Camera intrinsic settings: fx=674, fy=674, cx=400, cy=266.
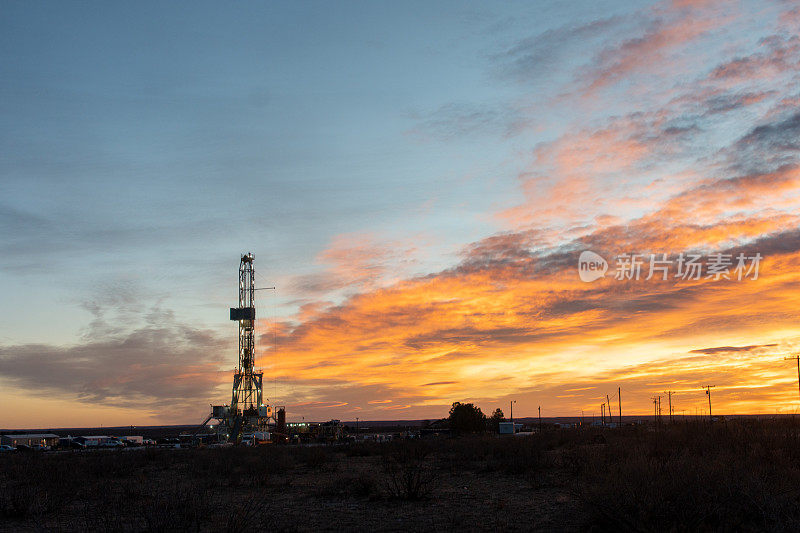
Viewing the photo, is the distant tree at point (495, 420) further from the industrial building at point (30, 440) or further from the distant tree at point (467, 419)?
the industrial building at point (30, 440)

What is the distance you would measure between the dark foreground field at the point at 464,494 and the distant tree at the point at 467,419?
2578 inches

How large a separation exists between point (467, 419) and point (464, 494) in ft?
261

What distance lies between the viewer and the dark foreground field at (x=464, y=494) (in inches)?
446

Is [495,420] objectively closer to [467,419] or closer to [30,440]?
[467,419]

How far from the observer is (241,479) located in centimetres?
2588

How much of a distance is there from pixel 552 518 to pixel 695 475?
3.40 m

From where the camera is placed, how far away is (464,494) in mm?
20000

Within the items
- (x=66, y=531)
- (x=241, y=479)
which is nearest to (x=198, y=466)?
(x=241, y=479)

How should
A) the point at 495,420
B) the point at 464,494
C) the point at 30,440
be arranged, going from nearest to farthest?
the point at 464,494 → the point at 30,440 → the point at 495,420

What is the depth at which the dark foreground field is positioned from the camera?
37.2 ft

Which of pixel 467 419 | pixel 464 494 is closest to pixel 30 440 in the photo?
pixel 467 419

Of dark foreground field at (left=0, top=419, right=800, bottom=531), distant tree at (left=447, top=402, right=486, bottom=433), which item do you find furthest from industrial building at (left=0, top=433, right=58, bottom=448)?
dark foreground field at (left=0, top=419, right=800, bottom=531)

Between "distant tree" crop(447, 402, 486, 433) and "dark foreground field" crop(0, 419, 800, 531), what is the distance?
215 feet

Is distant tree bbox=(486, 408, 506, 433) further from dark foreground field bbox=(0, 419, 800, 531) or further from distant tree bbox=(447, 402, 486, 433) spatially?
dark foreground field bbox=(0, 419, 800, 531)
